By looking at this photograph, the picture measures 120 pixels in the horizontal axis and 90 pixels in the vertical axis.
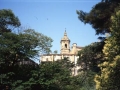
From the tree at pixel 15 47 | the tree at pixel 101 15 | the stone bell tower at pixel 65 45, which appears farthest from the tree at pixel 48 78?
the stone bell tower at pixel 65 45

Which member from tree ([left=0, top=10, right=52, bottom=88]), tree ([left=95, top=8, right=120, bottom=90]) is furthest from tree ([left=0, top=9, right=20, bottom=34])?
tree ([left=95, top=8, right=120, bottom=90])

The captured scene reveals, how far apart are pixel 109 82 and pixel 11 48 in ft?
39.9

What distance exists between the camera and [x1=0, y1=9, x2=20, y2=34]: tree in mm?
22138

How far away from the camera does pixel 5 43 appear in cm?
2027

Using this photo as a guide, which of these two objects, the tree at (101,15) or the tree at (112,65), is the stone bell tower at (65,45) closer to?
the tree at (101,15)

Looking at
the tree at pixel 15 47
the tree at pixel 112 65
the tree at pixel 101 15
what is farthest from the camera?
the tree at pixel 15 47

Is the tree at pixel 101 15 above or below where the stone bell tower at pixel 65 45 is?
below

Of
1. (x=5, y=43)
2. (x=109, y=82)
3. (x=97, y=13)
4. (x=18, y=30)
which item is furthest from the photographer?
(x=18, y=30)

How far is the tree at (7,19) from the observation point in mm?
22138

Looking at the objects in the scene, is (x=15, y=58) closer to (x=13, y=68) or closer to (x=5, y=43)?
(x=13, y=68)

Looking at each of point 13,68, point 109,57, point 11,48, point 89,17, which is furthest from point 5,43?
point 109,57

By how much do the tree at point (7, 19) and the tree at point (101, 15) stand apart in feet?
33.0

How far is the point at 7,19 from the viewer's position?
22844 mm

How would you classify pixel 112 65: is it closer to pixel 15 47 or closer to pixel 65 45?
pixel 15 47
